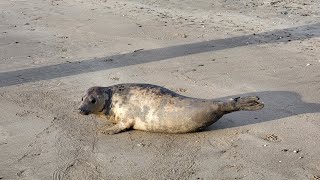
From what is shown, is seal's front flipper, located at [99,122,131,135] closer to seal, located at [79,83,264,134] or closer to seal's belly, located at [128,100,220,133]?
seal, located at [79,83,264,134]

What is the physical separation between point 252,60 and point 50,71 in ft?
10.3

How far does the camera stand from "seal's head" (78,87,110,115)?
5.25 m

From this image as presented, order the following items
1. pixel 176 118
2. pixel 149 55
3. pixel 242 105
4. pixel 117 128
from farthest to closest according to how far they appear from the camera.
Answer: pixel 149 55, pixel 117 128, pixel 176 118, pixel 242 105

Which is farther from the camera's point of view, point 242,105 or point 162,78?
point 162,78

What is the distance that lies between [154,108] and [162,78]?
196 centimetres

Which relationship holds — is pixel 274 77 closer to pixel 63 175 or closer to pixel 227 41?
pixel 227 41

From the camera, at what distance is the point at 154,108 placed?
512 centimetres

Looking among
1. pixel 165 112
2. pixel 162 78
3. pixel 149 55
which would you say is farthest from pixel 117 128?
pixel 149 55

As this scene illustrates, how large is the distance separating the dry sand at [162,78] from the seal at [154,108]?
0.12 metres

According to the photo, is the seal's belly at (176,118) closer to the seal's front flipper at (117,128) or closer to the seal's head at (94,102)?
the seal's front flipper at (117,128)

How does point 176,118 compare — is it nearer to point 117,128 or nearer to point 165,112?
point 165,112

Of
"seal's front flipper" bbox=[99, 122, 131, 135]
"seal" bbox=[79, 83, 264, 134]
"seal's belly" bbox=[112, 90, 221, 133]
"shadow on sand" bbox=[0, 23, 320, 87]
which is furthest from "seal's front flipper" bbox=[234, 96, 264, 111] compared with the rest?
"shadow on sand" bbox=[0, 23, 320, 87]

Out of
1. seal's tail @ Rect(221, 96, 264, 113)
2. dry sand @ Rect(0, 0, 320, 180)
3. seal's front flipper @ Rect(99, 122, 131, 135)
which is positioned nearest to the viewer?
dry sand @ Rect(0, 0, 320, 180)

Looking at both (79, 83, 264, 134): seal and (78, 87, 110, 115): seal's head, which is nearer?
(79, 83, 264, 134): seal
